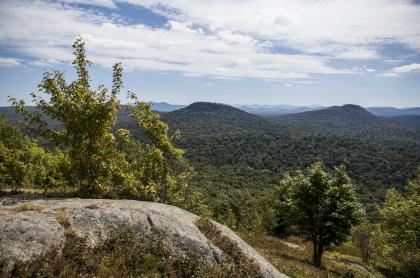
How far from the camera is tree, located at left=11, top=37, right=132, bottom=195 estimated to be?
19.3m

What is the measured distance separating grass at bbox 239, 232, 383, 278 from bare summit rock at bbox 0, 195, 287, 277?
240 inches

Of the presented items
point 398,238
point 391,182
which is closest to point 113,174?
point 398,238

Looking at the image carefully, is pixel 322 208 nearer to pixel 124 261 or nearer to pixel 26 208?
pixel 124 261

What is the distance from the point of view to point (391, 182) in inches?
7628

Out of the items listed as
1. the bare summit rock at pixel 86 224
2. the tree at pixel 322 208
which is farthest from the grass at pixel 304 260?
the bare summit rock at pixel 86 224

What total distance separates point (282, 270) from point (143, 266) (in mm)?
9978

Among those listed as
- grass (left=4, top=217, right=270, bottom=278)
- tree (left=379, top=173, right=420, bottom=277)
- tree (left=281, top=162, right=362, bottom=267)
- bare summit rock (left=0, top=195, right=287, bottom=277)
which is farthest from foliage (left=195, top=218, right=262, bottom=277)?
tree (left=379, top=173, right=420, bottom=277)

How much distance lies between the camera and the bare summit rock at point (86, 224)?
12.9 metres

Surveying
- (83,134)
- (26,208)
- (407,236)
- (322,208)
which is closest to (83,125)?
(83,134)

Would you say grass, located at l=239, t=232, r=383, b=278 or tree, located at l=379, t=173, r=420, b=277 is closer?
grass, located at l=239, t=232, r=383, b=278

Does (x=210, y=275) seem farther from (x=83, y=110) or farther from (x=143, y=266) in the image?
(x=83, y=110)

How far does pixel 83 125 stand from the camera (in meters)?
19.4

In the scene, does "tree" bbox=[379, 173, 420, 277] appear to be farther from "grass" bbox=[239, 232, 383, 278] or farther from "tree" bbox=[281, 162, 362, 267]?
"tree" bbox=[281, 162, 362, 267]

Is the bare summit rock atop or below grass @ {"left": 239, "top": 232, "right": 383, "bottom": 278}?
atop
